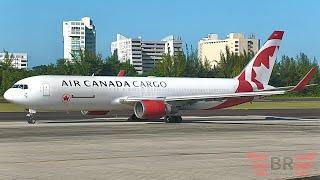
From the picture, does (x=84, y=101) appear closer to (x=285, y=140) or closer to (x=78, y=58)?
(x=285, y=140)

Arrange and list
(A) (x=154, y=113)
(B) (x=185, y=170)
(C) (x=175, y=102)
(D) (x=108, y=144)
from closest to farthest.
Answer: (B) (x=185, y=170)
(D) (x=108, y=144)
(A) (x=154, y=113)
(C) (x=175, y=102)

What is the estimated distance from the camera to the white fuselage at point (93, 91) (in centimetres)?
3988

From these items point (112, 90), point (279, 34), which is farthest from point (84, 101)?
point (279, 34)

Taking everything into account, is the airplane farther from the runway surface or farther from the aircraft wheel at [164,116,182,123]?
the runway surface

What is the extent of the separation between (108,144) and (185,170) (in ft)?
26.2

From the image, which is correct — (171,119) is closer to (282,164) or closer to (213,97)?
(213,97)

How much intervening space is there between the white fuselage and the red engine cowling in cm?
211

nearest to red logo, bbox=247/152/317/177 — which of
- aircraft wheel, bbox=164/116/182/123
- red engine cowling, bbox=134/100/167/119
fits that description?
red engine cowling, bbox=134/100/167/119

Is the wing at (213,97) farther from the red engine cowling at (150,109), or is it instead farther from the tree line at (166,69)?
the tree line at (166,69)

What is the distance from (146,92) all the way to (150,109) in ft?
12.7

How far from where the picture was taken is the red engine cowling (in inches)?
1598

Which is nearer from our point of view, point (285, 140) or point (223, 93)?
point (285, 140)

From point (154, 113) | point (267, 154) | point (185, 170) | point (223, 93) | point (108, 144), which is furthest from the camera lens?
point (223, 93)

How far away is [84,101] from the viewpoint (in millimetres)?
41094
